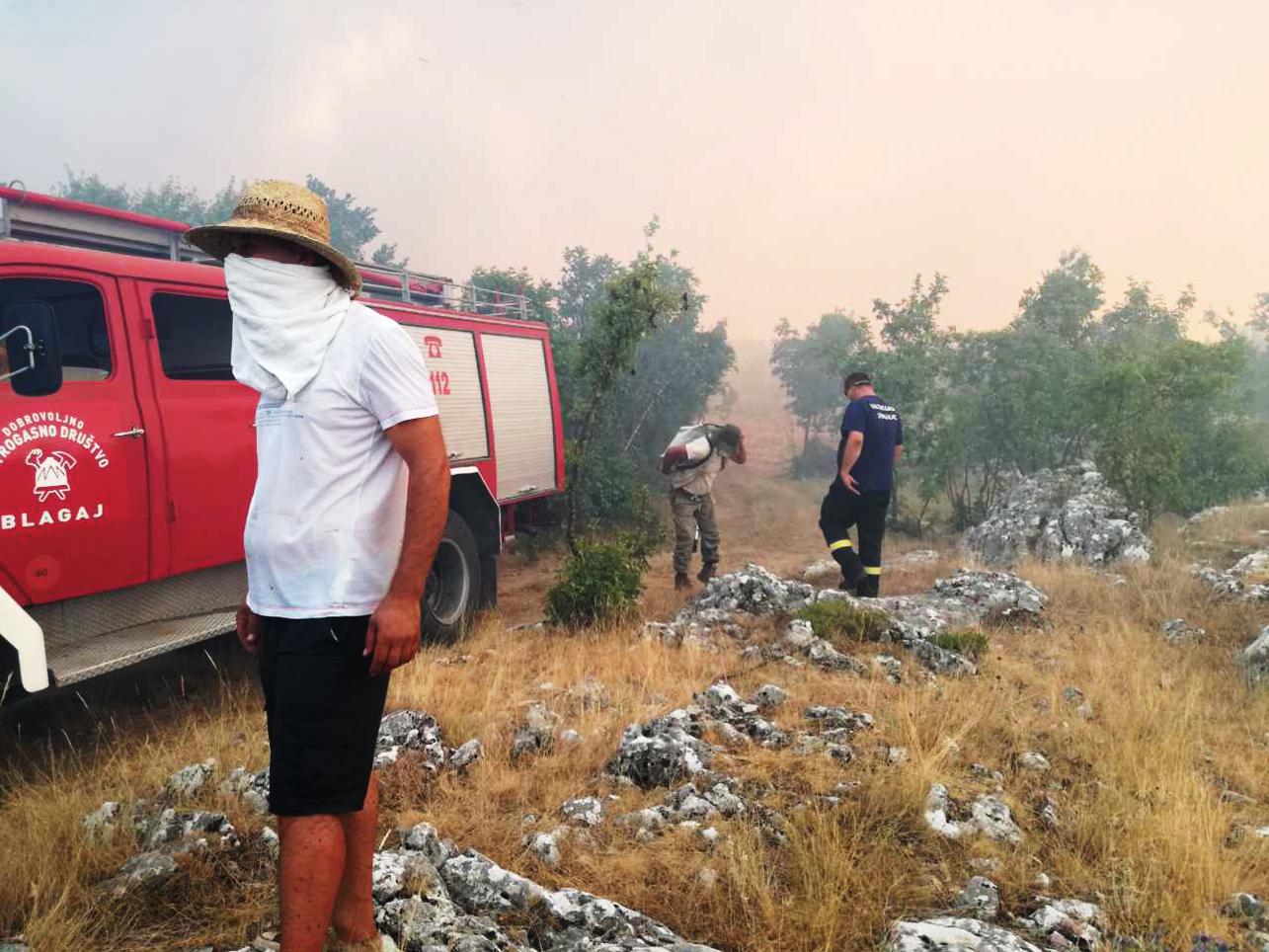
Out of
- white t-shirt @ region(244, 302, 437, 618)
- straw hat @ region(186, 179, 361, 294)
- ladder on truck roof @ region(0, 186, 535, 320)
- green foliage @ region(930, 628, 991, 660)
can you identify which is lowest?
green foliage @ region(930, 628, 991, 660)

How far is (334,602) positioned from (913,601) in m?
5.28

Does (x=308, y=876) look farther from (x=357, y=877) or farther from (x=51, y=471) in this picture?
(x=51, y=471)

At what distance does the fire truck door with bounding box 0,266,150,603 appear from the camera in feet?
9.61

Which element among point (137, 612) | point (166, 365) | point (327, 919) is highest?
point (166, 365)

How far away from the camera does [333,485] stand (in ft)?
5.40

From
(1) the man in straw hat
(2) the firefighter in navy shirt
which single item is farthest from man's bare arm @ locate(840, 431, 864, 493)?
(1) the man in straw hat

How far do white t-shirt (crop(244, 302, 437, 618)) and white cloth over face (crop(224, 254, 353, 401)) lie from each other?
3 centimetres

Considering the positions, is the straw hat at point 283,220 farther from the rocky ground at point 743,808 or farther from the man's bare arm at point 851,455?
the man's bare arm at point 851,455

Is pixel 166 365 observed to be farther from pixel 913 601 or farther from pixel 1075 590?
pixel 1075 590

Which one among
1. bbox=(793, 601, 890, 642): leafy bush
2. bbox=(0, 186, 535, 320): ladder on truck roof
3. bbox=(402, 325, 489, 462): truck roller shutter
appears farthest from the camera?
bbox=(402, 325, 489, 462): truck roller shutter

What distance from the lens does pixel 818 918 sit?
2055mm

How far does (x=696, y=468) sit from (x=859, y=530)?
177 centimetres

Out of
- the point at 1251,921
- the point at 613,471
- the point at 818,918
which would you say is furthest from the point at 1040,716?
the point at 613,471

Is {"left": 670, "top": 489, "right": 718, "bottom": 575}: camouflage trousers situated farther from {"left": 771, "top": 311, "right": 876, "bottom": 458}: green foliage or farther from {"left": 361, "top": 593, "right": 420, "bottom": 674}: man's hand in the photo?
{"left": 771, "top": 311, "right": 876, "bottom": 458}: green foliage
